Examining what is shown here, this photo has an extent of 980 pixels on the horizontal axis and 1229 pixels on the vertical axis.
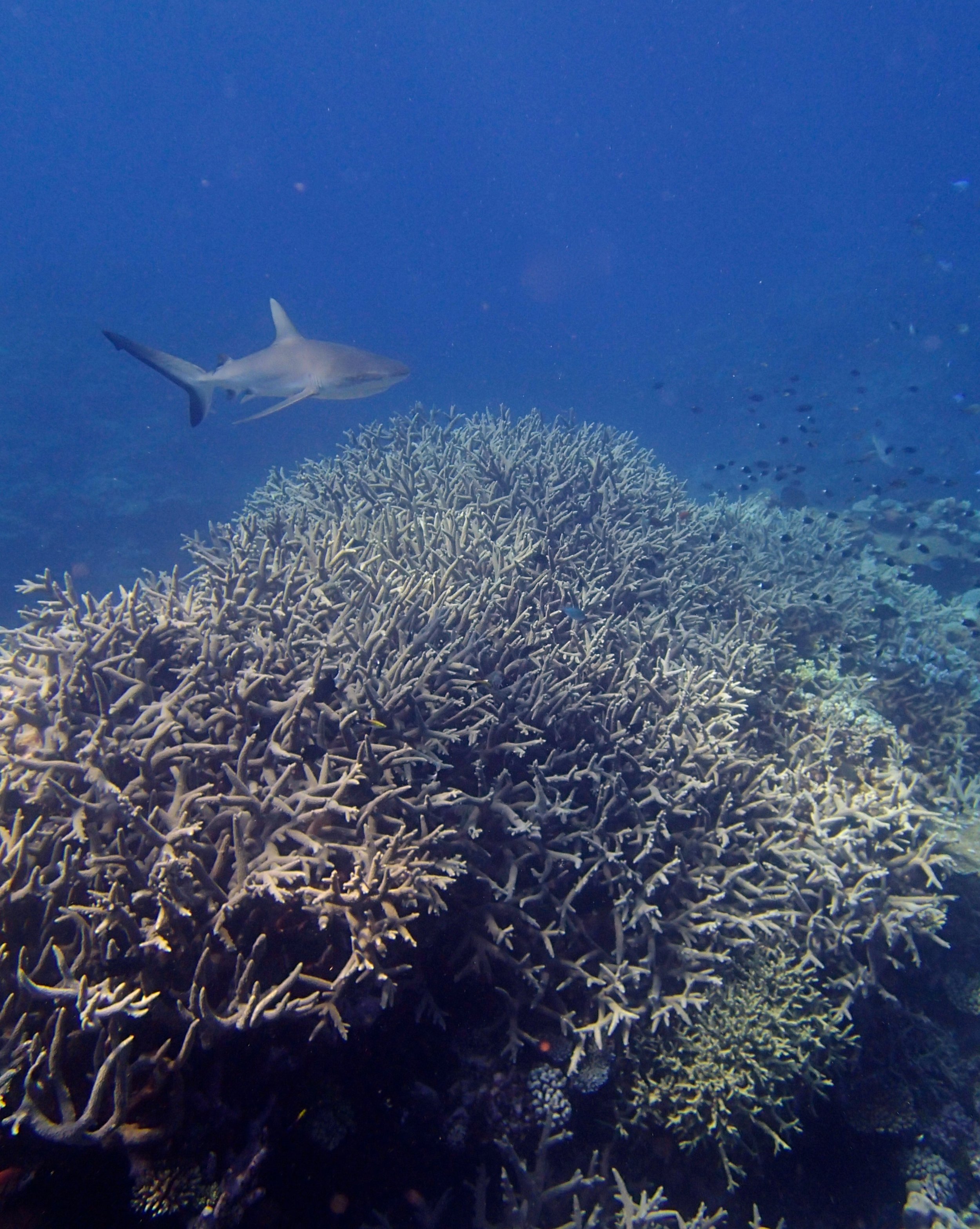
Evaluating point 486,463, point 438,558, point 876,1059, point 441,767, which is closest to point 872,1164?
point 876,1059

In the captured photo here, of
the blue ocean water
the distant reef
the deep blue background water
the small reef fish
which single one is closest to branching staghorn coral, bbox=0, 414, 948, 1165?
the distant reef

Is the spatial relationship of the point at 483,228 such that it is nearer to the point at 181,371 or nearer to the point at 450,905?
the point at 181,371

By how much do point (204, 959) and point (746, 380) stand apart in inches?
1456

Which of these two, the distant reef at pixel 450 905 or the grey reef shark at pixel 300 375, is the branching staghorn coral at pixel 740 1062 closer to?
the distant reef at pixel 450 905

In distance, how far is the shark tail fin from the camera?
424 cm

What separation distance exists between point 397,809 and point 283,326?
17.4ft

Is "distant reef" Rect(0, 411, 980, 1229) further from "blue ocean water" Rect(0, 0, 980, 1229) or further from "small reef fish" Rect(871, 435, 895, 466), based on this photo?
"small reef fish" Rect(871, 435, 895, 466)

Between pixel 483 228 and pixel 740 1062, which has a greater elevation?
pixel 483 228

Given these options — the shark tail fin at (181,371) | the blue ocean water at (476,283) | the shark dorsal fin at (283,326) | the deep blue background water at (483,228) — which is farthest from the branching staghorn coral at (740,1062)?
the deep blue background water at (483,228)

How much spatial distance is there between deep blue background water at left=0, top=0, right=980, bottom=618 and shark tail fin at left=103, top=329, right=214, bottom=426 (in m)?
11.7

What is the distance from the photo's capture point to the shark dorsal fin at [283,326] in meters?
5.82

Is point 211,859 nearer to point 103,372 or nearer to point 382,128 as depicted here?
point 103,372

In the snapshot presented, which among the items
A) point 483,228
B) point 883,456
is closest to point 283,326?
point 883,456

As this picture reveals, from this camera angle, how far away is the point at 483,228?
9112cm
